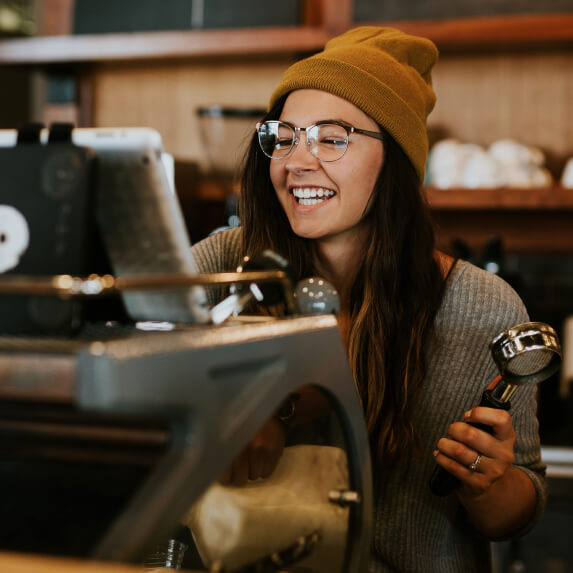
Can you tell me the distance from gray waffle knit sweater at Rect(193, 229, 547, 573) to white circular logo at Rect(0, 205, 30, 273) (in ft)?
2.09

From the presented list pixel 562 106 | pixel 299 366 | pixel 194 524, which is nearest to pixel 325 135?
pixel 299 366

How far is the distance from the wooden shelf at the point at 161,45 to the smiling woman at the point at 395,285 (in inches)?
44.4

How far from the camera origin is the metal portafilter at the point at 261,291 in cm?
66

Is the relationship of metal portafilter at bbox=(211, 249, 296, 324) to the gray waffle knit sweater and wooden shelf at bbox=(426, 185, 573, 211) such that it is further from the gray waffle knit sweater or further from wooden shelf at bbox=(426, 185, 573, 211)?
wooden shelf at bbox=(426, 185, 573, 211)

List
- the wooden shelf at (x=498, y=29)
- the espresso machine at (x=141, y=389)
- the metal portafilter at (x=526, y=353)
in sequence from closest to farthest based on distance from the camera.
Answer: the espresso machine at (x=141, y=389) → the metal portafilter at (x=526, y=353) → the wooden shelf at (x=498, y=29)

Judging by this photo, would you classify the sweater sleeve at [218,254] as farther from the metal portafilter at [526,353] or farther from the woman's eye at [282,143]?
the metal portafilter at [526,353]

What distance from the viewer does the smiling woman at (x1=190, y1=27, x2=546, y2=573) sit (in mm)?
1106

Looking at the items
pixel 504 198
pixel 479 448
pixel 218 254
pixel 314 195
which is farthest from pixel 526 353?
pixel 504 198

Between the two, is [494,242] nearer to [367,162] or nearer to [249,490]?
[367,162]

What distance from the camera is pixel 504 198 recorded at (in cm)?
226

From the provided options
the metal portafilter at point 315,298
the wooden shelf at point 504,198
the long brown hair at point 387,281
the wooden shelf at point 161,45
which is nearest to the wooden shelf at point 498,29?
the wooden shelf at point 161,45

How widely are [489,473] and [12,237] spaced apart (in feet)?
2.22

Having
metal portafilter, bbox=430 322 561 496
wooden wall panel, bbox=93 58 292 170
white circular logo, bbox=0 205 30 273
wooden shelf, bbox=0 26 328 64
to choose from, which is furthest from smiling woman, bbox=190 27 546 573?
wooden wall panel, bbox=93 58 292 170

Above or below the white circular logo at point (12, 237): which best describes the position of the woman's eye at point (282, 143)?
above
